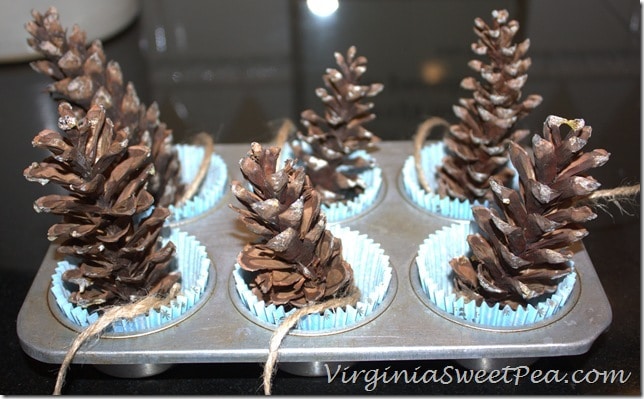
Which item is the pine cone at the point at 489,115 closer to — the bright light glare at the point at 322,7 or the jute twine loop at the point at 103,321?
the jute twine loop at the point at 103,321

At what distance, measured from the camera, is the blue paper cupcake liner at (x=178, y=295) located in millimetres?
683

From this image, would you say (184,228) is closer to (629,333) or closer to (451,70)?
(629,333)

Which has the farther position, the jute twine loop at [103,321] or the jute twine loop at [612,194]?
the jute twine loop at [612,194]

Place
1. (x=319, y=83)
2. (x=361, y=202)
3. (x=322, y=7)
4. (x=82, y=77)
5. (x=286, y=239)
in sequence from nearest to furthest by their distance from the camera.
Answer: (x=286, y=239)
(x=82, y=77)
(x=361, y=202)
(x=319, y=83)
(x=322, y=7)

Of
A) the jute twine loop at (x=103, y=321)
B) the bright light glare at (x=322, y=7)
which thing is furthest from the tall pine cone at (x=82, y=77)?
the bright light glare at (x=322, y=7)

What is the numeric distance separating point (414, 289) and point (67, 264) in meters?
0.35

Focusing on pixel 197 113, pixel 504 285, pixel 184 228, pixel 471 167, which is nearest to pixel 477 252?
pixel 504 285

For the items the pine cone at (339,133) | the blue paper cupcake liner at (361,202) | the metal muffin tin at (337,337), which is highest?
the pine cone at (339,133)

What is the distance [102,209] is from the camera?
2.07 ft

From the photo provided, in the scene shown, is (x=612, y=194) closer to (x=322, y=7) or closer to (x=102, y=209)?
(x=102, y=209)

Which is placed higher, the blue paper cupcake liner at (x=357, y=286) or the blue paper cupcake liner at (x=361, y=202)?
the blue paper cupcake liner at (x=361, y=202)

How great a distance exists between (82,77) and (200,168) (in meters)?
0.20

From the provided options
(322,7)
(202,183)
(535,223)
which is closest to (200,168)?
(202,183)

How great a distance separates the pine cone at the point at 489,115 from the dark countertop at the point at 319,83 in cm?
16
